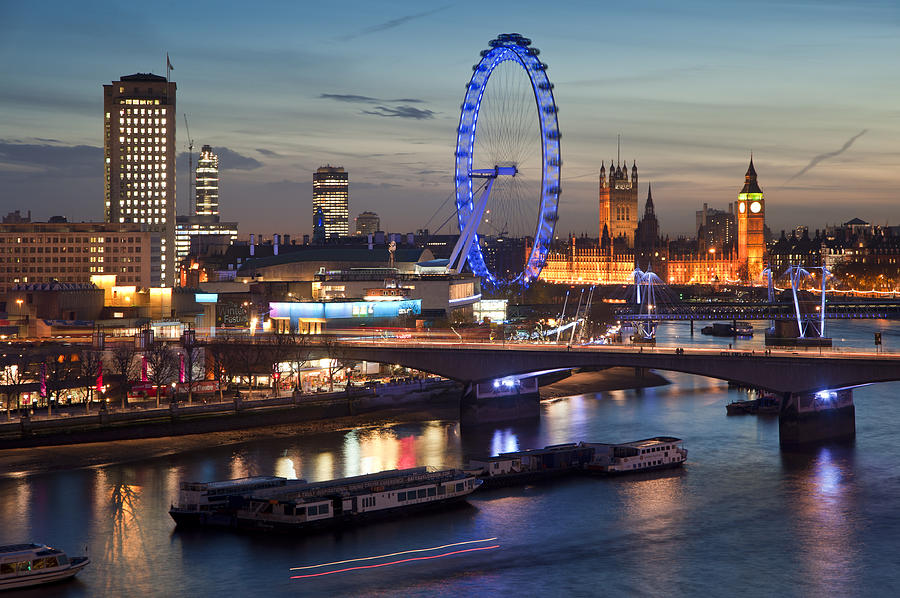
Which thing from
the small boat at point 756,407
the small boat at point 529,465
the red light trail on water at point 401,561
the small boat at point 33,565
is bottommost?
the red light trail on water at point 401,561

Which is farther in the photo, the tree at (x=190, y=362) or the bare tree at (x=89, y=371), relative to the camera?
the tree at (x=190, y=362)

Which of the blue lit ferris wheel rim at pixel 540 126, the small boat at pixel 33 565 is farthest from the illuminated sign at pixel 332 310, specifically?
the small boat at pixel 33 565

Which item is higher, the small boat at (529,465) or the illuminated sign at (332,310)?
the illuminated sign at (332,310)

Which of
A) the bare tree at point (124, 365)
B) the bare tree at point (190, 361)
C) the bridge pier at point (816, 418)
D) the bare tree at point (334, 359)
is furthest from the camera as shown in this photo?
the bare tree at point (334, 359)

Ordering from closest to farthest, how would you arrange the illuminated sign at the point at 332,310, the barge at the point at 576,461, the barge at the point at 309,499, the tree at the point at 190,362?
the barge at the point at 309,499, the barge at the point at 576,461, the tree at the point at 190,362, the illuminated sign at the point at 332,310

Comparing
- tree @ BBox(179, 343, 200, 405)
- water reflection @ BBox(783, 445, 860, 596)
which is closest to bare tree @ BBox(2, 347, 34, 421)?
tree @ BBox(179, 343, 200, 405)

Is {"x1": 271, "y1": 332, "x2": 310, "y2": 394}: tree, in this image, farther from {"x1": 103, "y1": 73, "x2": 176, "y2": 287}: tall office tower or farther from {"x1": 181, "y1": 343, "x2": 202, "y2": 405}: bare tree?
→ {"x1": 103, "y1": 73, "x2": 176, "y2": 287}: tall office tower

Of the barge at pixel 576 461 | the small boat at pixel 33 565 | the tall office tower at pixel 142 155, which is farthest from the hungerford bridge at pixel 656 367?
the tall office tower at pixel 142 155

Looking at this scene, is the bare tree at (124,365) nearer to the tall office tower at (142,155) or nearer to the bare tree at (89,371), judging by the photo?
the bare tree at (89,371)
